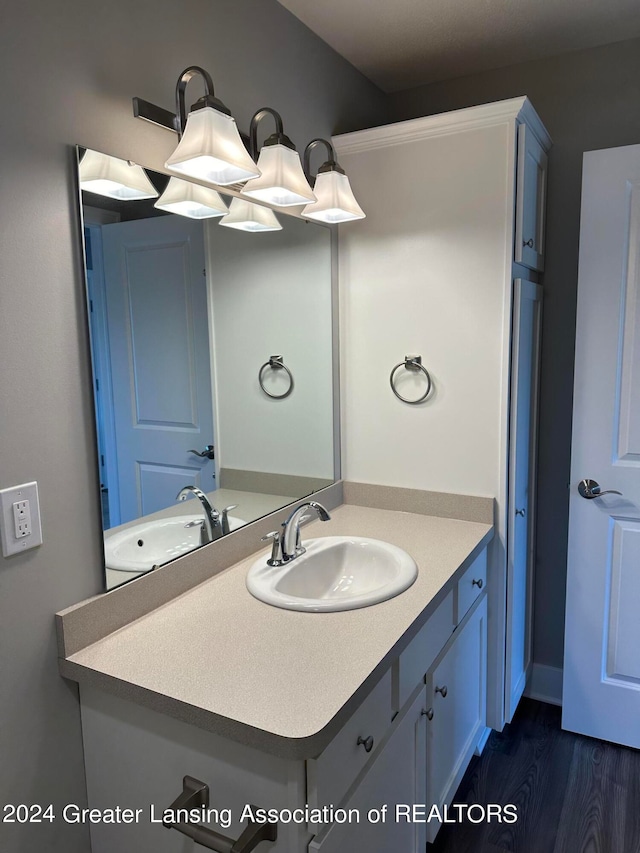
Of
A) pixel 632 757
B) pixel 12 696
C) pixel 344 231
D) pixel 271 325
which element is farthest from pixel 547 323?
pixel 12 696

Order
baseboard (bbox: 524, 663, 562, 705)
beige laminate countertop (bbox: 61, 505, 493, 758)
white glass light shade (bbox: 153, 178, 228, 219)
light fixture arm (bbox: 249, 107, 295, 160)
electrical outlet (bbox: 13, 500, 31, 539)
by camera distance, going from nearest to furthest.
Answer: beige laminate countertop (bbox: 61, 505, 493, 758)
electrical outlet (bbox: 13, 500, 31, 539)
white glass light shade (bbox: 153, 178, 228, 219)
light fixture arm (bbox: 249, 107, 295, 160)
baseboard (bbox: 524, 663, 562, 705)

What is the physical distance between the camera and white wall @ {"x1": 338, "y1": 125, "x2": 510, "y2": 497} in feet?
6.48

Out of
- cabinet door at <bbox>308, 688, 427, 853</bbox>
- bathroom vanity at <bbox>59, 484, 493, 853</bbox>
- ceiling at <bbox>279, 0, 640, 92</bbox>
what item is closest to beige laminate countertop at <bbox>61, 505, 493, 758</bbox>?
bathroom vanity at <bbox>59, 484, 493, 853</bbox>

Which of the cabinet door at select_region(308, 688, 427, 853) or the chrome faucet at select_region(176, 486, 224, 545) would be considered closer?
the cabinet door at select_region(308, 688, 427, 853)

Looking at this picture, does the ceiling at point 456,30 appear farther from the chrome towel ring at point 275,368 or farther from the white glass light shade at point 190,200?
the chrome towel ring at point 275,368

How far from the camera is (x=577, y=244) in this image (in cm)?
231

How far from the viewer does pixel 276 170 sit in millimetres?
1580

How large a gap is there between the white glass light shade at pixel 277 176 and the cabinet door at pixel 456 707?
1298 mm

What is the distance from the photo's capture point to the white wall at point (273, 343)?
1.76 m

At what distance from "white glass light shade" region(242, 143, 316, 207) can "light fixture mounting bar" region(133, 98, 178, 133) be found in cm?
23

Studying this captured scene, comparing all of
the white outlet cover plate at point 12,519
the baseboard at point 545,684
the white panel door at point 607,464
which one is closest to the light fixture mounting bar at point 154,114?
the white outlet cover plate at point 12,519

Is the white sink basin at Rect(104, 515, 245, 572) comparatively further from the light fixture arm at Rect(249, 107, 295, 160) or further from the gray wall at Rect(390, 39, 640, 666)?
the gray wall at Rect(390, 39, 640, 666)

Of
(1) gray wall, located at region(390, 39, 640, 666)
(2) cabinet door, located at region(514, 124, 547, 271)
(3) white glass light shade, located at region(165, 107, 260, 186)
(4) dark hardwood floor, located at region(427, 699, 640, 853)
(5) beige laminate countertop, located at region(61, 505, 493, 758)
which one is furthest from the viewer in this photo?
(1) gray wall, located at region(390, 39, 640, 666)

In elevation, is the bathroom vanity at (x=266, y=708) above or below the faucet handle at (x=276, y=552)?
below
